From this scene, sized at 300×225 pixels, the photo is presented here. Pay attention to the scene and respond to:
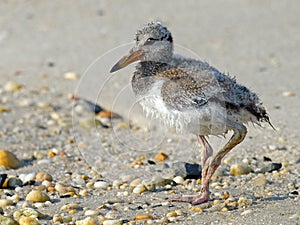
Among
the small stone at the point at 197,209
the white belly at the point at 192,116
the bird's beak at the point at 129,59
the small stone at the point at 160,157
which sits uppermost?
the bird's beak at the point at 129,59

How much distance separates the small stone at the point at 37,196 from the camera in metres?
4.96

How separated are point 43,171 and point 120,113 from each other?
181cm

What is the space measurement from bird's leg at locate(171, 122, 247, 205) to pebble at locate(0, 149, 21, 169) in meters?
1.70

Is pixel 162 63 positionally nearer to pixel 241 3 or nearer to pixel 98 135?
pixel 98 135

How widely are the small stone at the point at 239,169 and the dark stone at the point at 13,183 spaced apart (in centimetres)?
169

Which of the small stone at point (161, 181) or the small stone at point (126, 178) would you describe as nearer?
the small stone at point (161, 181)

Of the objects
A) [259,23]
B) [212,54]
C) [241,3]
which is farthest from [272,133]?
[241,3]

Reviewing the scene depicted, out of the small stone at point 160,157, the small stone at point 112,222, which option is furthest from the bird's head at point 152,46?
the small stone at point 160,157

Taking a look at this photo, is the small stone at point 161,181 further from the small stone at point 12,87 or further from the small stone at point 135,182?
the small stone at point 12,87

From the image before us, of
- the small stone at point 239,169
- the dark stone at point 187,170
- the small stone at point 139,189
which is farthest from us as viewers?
the small stone at point 239,169

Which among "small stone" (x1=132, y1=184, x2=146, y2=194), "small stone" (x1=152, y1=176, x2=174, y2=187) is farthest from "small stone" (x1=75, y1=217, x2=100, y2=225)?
"small stone" (x1=152, y1=176, x2=174, y2=187)

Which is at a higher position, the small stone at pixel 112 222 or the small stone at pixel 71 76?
the small stone at pixel 71 76

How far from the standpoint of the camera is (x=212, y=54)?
9312 millimetres

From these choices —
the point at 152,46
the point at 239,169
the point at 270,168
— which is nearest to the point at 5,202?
the point at 152,46
